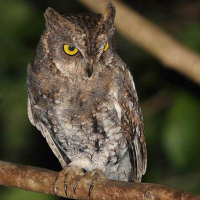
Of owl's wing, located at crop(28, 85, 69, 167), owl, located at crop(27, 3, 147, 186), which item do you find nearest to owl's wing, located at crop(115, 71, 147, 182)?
owl, located at crop(27, 3, 147, 186)

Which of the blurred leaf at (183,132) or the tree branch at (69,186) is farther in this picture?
the blurred leaf at (183,132)

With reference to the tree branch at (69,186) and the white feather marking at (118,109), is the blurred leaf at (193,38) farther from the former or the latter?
the tree branch at (69,186)

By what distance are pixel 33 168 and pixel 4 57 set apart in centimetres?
158

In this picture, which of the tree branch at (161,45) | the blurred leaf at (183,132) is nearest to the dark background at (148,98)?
the blurred leaf at (183,132)

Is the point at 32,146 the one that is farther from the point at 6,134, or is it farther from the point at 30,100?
the point at 30,100

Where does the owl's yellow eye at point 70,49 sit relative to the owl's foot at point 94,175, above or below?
above

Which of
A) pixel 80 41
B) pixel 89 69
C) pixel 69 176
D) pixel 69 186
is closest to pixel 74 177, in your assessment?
pixel 69 176

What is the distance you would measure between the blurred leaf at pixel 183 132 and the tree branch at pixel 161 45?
0.64 meters

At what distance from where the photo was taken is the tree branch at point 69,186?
8.83 ft

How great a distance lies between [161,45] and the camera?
10.3ft

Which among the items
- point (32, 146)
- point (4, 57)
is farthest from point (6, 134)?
point (4, 57)

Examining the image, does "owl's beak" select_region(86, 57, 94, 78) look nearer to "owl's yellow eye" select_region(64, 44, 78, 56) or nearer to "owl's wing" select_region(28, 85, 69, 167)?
"owl's yellow eye" select_region(64, 44, 78, 56)

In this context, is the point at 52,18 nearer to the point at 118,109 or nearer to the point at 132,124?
the point at 118,109

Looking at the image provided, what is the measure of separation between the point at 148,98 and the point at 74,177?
1.72 m
